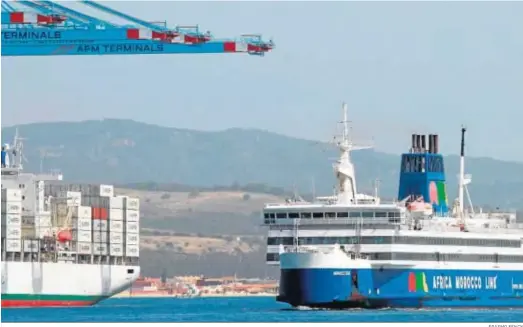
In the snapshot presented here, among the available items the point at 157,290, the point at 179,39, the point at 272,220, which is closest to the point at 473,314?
the point at 272,220

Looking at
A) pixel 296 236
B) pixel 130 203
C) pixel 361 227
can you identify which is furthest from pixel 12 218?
pixel 361 227

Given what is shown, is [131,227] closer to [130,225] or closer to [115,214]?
[130,225]

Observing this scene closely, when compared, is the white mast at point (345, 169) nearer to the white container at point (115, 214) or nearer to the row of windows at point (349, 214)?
the row of windows at point (349, 214)

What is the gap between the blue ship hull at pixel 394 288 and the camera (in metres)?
69.3

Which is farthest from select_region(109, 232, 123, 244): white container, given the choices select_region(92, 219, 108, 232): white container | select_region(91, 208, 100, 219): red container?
select_region(91, 208, 100, 219): red container

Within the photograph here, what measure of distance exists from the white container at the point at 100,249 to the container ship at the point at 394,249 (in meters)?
20.7

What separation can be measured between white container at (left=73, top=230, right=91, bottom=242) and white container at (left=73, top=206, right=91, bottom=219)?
0.88 m

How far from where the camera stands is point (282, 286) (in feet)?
232

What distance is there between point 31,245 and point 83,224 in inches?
168

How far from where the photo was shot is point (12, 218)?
88.2 m

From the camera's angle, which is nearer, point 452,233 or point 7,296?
point 452,233

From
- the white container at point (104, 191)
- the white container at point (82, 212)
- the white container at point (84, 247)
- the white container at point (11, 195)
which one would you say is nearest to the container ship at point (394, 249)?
the white container at point (11, 195)

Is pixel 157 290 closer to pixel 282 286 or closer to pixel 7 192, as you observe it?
pixel 7 192

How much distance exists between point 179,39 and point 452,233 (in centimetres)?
1559
